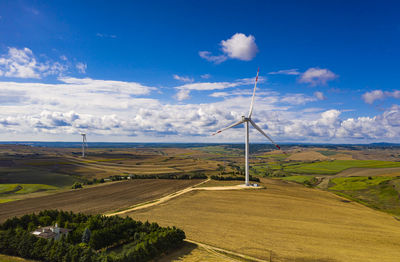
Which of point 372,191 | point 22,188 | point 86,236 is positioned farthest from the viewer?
point 372,191

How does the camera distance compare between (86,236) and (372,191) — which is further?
(372,191)

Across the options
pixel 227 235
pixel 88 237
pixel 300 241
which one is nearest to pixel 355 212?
pixel 300 241

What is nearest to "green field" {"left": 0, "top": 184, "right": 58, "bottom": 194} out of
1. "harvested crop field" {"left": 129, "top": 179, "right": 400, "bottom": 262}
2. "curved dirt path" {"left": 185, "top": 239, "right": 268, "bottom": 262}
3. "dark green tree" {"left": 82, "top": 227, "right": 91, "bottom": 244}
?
"harvested crop field" {"left": 129, "top": 179, "right": 400, "bottom": 262}

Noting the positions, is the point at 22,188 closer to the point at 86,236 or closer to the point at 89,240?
the point at 86,236

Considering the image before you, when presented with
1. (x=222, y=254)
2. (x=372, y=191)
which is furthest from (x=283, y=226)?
(x=372, y=191)

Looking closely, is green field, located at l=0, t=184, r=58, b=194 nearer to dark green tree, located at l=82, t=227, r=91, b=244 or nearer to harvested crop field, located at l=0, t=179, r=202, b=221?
harvested crop field, located at l=0, t=179, r=202, b=221

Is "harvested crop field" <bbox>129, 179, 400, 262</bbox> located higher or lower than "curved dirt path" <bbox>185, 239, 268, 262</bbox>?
lower

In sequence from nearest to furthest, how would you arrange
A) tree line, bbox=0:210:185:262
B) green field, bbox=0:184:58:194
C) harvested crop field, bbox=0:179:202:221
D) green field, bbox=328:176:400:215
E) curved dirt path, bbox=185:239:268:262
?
tree line, bbox=0:210:185:262, curved dirt path, bbox=185:239:268:262, harvested crop field, bbox=0:179:202:221, green field, bbox=328:176:400:215, green field, bbox=0:184:58:194
